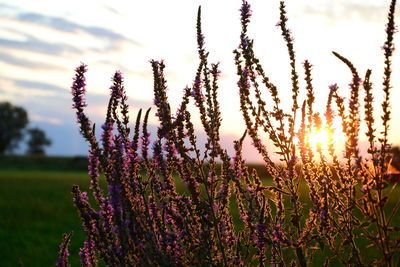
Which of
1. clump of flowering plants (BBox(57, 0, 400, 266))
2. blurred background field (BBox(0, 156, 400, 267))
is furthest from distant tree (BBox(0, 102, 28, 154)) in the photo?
clump of flowering plants (BBox(57, 0, 400, 266))

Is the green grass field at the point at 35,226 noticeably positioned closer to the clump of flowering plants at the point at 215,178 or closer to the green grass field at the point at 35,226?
the green grass field at the point at 35,226

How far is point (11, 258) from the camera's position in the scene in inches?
358

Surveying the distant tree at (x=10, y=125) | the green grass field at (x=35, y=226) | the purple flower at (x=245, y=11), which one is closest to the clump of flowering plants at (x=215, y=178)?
the purple flower at (x=245, y=11)

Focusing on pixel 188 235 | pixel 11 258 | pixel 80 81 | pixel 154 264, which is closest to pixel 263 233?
pixel 188 235

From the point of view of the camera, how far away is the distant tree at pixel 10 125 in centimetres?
10038

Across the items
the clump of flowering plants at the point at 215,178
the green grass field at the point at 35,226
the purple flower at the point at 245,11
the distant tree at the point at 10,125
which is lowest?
the green grass field at the point at 35,226

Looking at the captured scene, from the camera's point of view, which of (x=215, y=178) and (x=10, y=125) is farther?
(x=10, y=125)

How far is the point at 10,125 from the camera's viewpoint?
Result: 101125 millimetres

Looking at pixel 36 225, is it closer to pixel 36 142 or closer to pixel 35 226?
pixel 35 226

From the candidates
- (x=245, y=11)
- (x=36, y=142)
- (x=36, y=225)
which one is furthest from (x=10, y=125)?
(x=245, y=11)

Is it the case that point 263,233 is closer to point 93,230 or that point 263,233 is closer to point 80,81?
point 93,230

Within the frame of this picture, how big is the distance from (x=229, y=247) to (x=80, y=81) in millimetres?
1712

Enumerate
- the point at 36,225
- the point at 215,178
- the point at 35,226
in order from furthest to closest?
the point at 36,225
the point at 35,226
the point at 215,178

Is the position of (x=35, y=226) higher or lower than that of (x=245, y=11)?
lower
